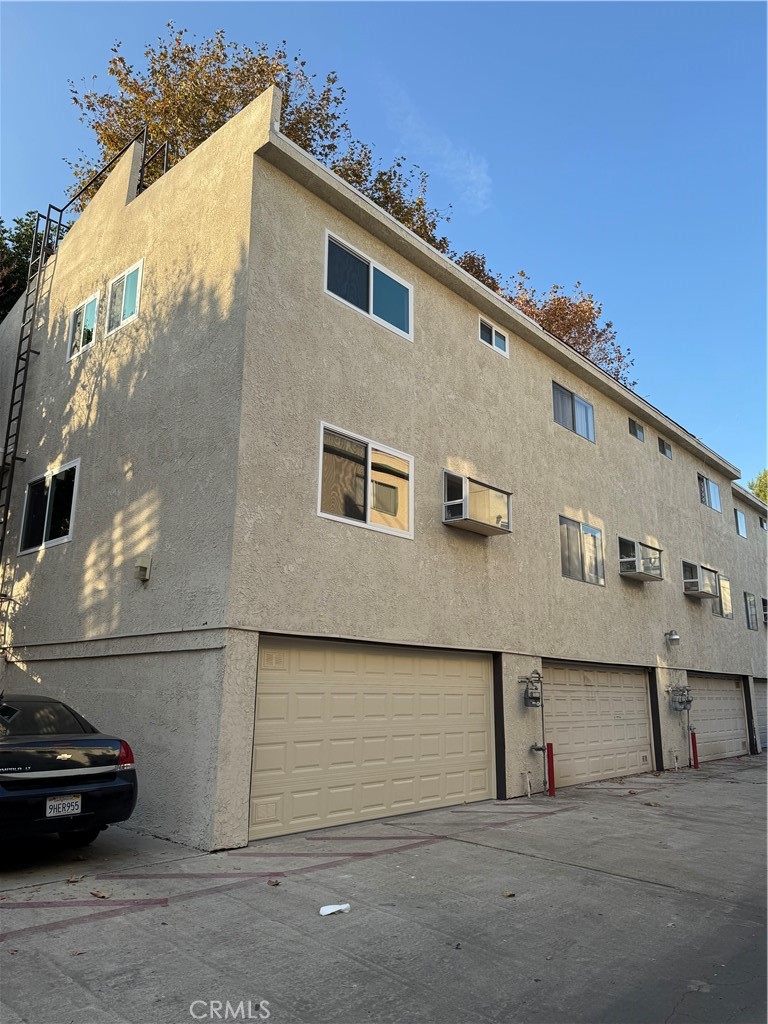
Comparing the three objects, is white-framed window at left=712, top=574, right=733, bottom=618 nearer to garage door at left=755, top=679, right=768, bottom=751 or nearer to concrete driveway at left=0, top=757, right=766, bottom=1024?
garage door at left=755, top=679, right=768, bottom=751

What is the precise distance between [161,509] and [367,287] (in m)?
4.19

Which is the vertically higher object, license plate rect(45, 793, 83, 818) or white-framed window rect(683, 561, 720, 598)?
white-framed window rect(683, 561, 720, 598)

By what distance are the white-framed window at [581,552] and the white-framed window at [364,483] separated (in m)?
4.41

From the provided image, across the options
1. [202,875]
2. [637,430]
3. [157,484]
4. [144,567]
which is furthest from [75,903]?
[637,430]

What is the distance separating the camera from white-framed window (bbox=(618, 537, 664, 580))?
1450 centimetres

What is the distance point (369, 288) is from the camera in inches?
385

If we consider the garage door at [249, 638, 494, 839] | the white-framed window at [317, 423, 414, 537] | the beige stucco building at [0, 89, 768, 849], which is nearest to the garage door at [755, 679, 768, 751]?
the beige stucco building at [0, 89, 768, 849]

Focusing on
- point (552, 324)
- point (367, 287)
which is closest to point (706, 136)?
point (367, 287)

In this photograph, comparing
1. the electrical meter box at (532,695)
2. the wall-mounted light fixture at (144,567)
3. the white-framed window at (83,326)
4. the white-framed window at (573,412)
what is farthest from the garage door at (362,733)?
the white-framed window at (83,326)

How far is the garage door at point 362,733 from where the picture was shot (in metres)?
7.55

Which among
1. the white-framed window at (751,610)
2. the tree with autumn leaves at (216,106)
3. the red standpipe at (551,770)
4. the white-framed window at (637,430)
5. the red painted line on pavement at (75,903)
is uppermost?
the tree with autumn leaves at (216,106)

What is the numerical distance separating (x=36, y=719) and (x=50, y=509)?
5.32 meters

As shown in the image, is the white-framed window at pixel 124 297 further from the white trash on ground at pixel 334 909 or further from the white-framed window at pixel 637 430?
the white-framed window at pixel 637 430

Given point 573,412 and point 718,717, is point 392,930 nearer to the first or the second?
point 573,412
